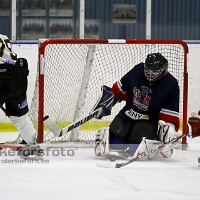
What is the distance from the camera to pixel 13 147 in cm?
444

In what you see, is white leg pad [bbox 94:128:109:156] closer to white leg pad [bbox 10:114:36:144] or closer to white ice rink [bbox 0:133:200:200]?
white ice rink [bbox 0:133:200:200]

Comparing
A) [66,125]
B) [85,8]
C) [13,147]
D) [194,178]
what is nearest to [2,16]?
[85,8]

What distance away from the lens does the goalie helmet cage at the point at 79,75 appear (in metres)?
4.95

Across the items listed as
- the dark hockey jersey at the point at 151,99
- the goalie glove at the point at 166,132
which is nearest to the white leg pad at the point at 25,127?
the dark hockey jersey at the point at 151,99

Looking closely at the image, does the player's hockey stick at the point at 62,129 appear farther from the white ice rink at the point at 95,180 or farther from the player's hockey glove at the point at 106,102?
the white ice rink at the point at 95,180

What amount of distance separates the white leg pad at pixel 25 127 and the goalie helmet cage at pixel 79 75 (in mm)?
474

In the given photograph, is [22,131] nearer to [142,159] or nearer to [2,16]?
[142,159]

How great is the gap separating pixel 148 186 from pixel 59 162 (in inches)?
36.9

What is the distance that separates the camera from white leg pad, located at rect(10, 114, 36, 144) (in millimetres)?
4207

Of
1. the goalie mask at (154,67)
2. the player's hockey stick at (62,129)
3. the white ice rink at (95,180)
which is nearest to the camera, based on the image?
the white ice rink at (95,180)

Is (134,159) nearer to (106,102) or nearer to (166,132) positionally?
(166,132)

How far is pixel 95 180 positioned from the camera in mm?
3535

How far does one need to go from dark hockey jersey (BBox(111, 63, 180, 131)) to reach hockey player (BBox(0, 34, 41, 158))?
2.45ft

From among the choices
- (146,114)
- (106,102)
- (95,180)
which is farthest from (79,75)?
(95,180)
